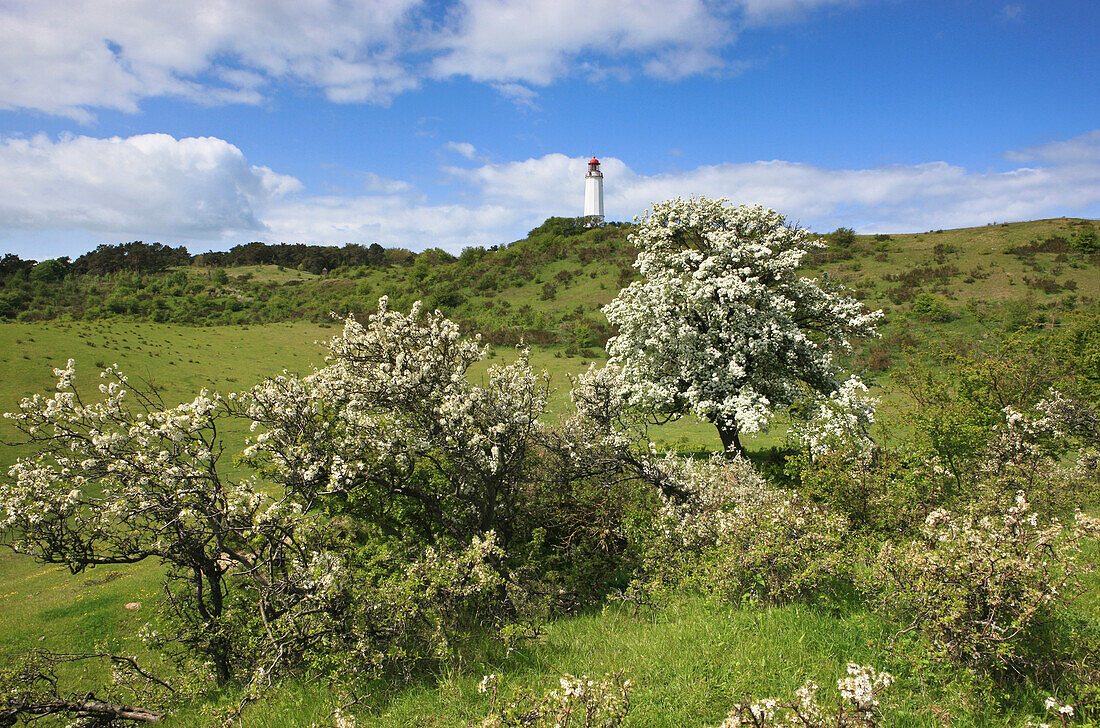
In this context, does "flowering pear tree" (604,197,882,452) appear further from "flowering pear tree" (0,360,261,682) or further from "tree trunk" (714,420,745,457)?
"flowering pear tree" (0,360,261,682)

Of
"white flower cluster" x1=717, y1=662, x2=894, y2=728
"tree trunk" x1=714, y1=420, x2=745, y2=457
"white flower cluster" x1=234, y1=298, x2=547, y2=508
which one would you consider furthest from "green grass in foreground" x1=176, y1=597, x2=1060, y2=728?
"tree trunk" x1=714, y1=420, x2=745, y2=457

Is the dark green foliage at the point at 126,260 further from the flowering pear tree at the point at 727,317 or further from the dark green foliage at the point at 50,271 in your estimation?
the flowering pear tree at the point at 727,317

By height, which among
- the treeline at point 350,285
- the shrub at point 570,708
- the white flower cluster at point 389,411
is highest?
the treeline at point 350,285

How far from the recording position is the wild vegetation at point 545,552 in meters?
4.85

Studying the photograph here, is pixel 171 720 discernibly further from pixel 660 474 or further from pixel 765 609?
pixel 660 474

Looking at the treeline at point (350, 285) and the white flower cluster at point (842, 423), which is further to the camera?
the treeline at point (350, 285)

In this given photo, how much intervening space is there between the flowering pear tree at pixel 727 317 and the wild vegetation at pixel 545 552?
345 millimetres

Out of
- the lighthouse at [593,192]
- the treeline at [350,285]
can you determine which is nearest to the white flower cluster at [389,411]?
the treeline at [350,285]

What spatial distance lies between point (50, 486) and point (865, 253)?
71.0 metres

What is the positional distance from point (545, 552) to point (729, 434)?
807 cm

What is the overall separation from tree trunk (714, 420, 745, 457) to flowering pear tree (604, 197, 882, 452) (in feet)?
0.26

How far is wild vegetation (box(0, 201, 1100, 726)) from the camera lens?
191 inches

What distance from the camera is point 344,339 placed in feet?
36.3

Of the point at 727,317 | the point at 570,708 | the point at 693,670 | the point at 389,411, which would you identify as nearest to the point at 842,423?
the point at 727,317
